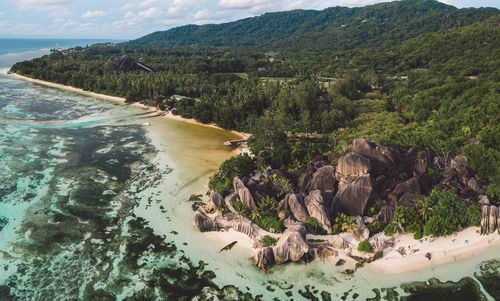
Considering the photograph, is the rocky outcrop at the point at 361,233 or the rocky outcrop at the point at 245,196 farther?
the rocky outcrop at the point at 245,196

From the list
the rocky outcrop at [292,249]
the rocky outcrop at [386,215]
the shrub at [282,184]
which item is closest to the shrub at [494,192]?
the rocky outcrop at [386,215]

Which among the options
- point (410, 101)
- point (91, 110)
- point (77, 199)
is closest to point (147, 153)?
point (77, 199)

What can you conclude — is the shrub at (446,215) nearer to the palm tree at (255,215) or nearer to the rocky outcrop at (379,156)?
the rocky outcrop at (379,156)

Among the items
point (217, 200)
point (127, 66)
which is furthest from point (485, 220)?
point (127, 66)

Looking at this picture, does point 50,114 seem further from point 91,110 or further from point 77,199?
point 77,199

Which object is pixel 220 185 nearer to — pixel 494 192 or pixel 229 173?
pixel 229 173

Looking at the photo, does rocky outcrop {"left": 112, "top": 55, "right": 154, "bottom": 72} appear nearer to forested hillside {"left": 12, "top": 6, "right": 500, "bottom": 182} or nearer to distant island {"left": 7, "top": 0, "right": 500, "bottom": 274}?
forested hillside {"left": 12, "top": 6, "right": 500, "bottom": 182}

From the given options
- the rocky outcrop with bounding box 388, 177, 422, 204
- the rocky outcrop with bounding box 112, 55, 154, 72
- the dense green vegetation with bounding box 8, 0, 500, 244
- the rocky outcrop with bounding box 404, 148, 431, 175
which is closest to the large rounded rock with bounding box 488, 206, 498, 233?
the dense green vegetation with bounding box 8, 0, 500, 244
